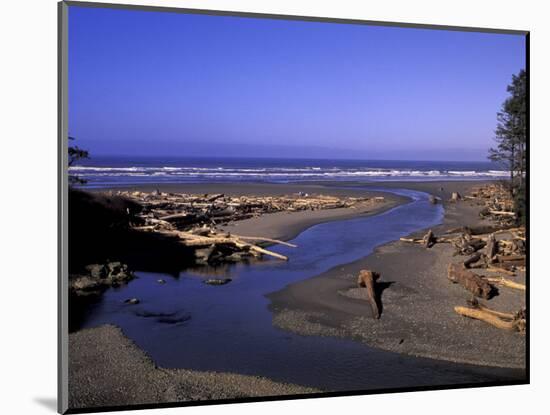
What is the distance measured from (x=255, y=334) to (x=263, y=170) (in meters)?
1.17

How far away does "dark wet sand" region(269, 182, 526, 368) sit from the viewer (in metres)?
5.62

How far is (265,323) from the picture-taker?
5.54m

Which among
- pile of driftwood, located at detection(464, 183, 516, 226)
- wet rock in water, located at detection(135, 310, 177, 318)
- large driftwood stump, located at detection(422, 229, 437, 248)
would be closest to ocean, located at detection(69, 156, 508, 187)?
pile of driftwood, located at detection(464, 183, 516, 226)

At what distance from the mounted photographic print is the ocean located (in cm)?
1

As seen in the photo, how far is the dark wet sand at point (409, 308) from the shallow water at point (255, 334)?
2.9 inches

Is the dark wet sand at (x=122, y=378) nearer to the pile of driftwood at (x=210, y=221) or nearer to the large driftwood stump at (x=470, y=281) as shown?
the pile of driftwood at (x=210, y=221)

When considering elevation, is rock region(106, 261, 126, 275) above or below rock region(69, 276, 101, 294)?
above

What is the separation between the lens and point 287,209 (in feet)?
19.3

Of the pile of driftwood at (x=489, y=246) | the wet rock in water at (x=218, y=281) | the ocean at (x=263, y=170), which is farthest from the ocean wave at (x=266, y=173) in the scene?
the wet rock in water at (x=218, y=281)

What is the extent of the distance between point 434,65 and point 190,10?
1.91m


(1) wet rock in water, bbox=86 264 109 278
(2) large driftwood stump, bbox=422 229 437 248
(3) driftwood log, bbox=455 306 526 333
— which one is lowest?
(3) driftwood log, bbox=455 306 526 333

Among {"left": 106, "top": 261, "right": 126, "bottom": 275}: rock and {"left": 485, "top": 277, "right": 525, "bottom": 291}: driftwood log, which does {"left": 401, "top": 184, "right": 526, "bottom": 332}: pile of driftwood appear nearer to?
{"left": 485, "top": 277, "right": 525, "bottom": 291}: driftwood log

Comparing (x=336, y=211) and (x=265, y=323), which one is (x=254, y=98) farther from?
(x=265, y=323)

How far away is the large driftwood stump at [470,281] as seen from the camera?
5941 mm
